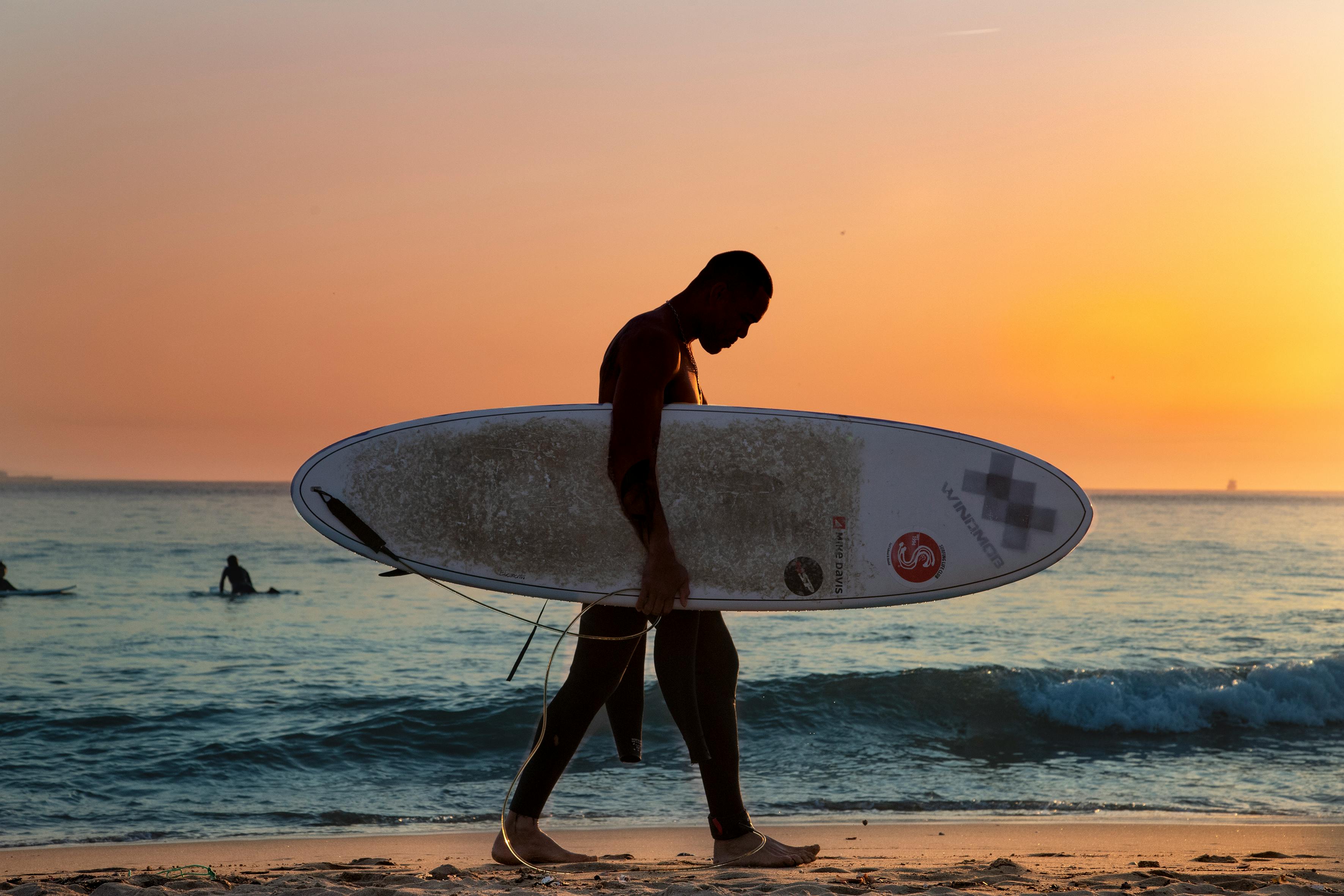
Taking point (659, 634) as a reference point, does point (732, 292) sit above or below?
above

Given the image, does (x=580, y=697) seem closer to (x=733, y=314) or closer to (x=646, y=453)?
(x=646, y=453)

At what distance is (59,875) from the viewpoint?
320cm

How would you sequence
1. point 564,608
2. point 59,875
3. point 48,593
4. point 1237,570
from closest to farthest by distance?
point 59,875 → point 564,608 → point 48,593 → point 1237,570

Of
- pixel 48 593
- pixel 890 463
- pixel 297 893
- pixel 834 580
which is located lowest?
pixel 48 593

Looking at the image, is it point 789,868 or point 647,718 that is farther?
point 647,718

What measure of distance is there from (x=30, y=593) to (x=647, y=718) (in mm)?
13642

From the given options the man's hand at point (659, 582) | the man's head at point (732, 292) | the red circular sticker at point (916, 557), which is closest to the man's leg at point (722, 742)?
the man's hand at point (659, 582)

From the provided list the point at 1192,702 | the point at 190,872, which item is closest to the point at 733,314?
the point at 190,872

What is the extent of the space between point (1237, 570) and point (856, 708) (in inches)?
838

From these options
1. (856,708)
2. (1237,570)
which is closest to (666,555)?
(856,708)

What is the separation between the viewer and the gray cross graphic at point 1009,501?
9.93 ft

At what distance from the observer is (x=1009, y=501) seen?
304 centimetres

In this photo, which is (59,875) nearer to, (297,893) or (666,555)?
(297,893)

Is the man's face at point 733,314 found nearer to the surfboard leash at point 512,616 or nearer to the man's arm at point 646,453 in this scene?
the man's arm at point 646,453
